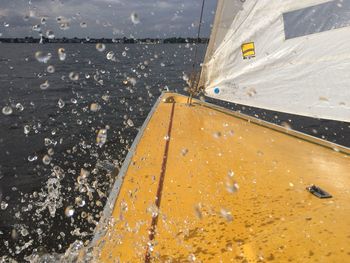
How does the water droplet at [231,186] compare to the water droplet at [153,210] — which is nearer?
the water droplet at [153,210]

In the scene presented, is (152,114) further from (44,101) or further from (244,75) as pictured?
(44,101)

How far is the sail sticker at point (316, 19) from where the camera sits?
9.84 ft

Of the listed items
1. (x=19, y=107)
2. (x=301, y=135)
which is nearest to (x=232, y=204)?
(x=301, y=135)

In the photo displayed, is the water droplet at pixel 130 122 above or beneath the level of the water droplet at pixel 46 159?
above

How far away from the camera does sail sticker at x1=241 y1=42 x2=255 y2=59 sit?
358 cm

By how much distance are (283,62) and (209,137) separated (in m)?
1.17

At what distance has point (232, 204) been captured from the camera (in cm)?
234

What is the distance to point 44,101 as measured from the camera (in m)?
11.9

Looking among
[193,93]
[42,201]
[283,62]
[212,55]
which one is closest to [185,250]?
[283,62]

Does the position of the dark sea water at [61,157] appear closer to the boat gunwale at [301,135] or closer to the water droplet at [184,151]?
the water droplet at [184,151]

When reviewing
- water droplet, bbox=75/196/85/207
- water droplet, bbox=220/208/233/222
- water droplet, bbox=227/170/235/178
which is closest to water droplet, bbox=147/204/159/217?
water droplet, bbox=220/208/233/222

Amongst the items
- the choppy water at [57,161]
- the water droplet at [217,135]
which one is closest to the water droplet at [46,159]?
the choppy water at [57,161]

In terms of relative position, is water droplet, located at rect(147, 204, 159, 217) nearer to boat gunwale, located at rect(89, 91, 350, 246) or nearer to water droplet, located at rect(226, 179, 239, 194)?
boat gunwale, located at rect(89, 91, 350, 246)

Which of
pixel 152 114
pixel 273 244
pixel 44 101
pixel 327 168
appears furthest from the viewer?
pixel 44 101
